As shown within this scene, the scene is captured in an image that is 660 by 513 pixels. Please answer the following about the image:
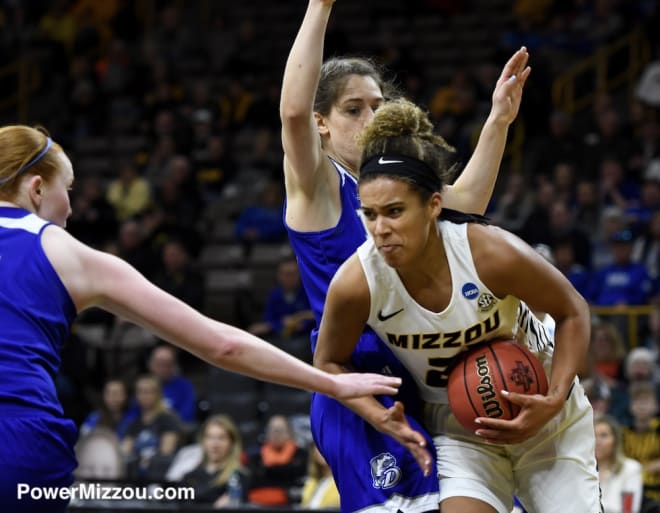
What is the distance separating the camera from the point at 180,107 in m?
14.6

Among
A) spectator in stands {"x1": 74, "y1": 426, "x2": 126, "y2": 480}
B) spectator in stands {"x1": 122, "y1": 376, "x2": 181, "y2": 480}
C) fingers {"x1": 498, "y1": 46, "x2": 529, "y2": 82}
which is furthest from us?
spectator in stands {"x1": 122, "y1": 376, "x2": 181, "y2": 480}

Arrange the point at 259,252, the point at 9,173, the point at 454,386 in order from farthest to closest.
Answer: the point at 259,252
the point at 454,386
the point at 9,173

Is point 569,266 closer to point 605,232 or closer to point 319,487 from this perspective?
point 605,232

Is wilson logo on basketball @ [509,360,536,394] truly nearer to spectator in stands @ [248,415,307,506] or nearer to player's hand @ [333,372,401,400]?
player's hand @ [333,372,401,400]

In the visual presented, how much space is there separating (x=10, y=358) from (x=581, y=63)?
11442 millimetres

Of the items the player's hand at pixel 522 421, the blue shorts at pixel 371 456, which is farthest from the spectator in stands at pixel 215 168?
the player's hand at pixel 522 421

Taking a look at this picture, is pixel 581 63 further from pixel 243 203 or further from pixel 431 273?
pixel 431 273

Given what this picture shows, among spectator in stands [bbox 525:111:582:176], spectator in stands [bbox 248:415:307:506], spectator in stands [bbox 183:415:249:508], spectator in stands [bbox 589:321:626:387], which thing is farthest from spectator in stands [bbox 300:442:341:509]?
spectator in stands [bbox 525:111:582:176]

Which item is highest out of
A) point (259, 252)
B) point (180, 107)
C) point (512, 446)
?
point (180, 107)

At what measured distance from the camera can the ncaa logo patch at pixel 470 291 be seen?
3574 millimetres

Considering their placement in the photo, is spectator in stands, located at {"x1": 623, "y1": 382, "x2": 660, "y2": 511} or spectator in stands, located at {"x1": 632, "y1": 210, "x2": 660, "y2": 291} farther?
spectator in stands, located at {"x1": 632, "y1": 210, "x2": 660, "y2": 291}

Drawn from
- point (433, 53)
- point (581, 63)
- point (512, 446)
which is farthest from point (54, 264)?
point (433, 53)

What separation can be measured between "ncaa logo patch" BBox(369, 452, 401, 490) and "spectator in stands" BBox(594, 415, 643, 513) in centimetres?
324

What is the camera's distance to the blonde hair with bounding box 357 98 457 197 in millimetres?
3553
